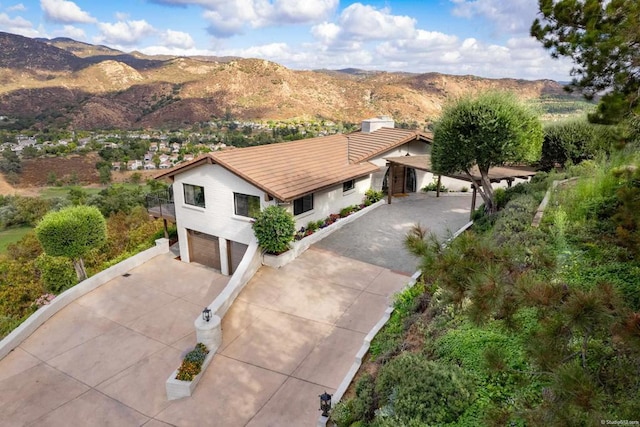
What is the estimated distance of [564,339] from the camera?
374cm

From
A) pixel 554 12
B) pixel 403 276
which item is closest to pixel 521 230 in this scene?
pixel 403 276

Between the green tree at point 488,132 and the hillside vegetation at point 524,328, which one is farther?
the green tree at point 488,132

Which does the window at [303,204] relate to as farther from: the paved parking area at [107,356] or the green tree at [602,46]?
the green tree at [602,46]

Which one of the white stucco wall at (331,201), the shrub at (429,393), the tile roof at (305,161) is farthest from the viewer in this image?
the white stucco wall at (331,201)

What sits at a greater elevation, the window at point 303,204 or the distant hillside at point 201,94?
the distant hillside at point 201,94

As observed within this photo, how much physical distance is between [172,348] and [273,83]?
9794 cm

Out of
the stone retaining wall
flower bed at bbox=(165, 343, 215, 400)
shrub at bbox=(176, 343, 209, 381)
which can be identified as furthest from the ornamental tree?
flower bed at bbox=(165, 343, 215, 400)

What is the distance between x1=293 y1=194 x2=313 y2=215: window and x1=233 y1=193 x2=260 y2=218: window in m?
1.85

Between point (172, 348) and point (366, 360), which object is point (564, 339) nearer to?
point (366, 360)

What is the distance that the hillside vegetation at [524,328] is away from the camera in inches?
133

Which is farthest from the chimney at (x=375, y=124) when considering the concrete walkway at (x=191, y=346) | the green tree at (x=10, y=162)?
the green tree at (x=10, y=162)

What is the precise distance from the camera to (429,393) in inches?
249

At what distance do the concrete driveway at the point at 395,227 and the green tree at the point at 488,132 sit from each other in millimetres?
3210

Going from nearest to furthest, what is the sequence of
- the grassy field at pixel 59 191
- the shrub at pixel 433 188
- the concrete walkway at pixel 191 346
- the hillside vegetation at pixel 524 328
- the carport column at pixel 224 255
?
the hillside vegetation at pixel 524 328, the concrete walkway at pixel 191 346, the carport column at pixel 224 255, the shrub at pixel 433 188, the grassy field at pixel 59 191
